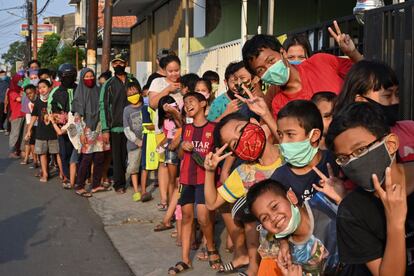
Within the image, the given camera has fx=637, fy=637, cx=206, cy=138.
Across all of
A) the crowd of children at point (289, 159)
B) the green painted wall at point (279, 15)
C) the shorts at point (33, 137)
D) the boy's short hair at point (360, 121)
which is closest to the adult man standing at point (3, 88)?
the shorts at point (33, 137)

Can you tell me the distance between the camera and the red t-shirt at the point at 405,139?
299 centimetres

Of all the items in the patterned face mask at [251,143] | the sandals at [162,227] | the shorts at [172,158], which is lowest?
the sandals at [162,227]

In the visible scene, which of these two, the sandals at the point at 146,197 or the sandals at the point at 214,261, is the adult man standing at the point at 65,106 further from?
the sandals at the point at 214,261

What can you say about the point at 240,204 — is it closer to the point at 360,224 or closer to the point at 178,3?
the point at 360,224

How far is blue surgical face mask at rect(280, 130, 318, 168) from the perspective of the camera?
3.57 metres

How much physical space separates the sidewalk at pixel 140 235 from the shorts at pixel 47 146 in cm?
163

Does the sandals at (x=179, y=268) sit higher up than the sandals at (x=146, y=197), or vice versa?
the sandals at (x=146, y=197)

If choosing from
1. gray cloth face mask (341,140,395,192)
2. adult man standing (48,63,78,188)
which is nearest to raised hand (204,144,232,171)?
gray cloth face mask (341,140,395,192)

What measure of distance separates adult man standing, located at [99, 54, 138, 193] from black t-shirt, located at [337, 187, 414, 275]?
7.51m

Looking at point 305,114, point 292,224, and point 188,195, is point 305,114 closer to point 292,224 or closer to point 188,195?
point 292,224

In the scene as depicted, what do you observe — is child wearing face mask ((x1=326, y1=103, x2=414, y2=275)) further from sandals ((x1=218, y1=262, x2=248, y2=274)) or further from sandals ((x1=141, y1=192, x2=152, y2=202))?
sandals ((x1=141, y1=192, x2=152, y2=202))

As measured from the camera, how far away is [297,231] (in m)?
3.22

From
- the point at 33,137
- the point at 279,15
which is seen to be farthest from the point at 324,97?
the point at 279,15

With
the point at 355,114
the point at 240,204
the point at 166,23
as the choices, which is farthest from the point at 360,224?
the point at 166,23
